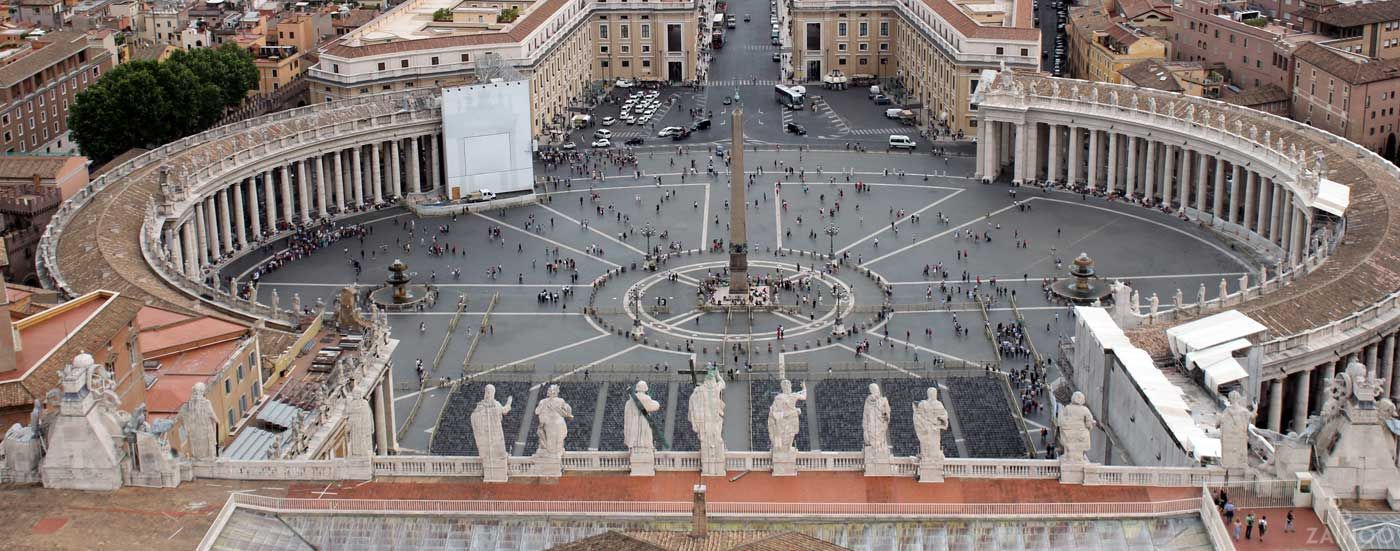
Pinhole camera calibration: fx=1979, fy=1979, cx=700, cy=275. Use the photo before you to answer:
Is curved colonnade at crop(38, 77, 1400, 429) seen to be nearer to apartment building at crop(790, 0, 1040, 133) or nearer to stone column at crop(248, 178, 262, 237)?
stone column at crop(248, 178, 262, 237)

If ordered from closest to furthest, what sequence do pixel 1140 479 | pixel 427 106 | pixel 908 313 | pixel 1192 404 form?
pixel 1140 479, pixel 1192 404, pixel 908 313, pixel 427 106

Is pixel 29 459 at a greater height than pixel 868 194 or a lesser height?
greater

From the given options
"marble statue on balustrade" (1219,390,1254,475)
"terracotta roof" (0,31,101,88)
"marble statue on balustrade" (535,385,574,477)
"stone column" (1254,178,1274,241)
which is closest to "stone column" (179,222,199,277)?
"terracotta roof" (0,31,101,88)

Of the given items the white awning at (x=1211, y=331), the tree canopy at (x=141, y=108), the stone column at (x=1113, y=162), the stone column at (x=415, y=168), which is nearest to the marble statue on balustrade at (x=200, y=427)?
the white awning at (x=1211, y=331)

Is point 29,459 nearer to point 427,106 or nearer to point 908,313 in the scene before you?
point 908,313

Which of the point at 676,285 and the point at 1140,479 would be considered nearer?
the point at 1140,479

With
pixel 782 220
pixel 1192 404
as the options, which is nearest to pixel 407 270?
pixel 782 220

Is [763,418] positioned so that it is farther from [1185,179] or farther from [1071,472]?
[1185,179]
